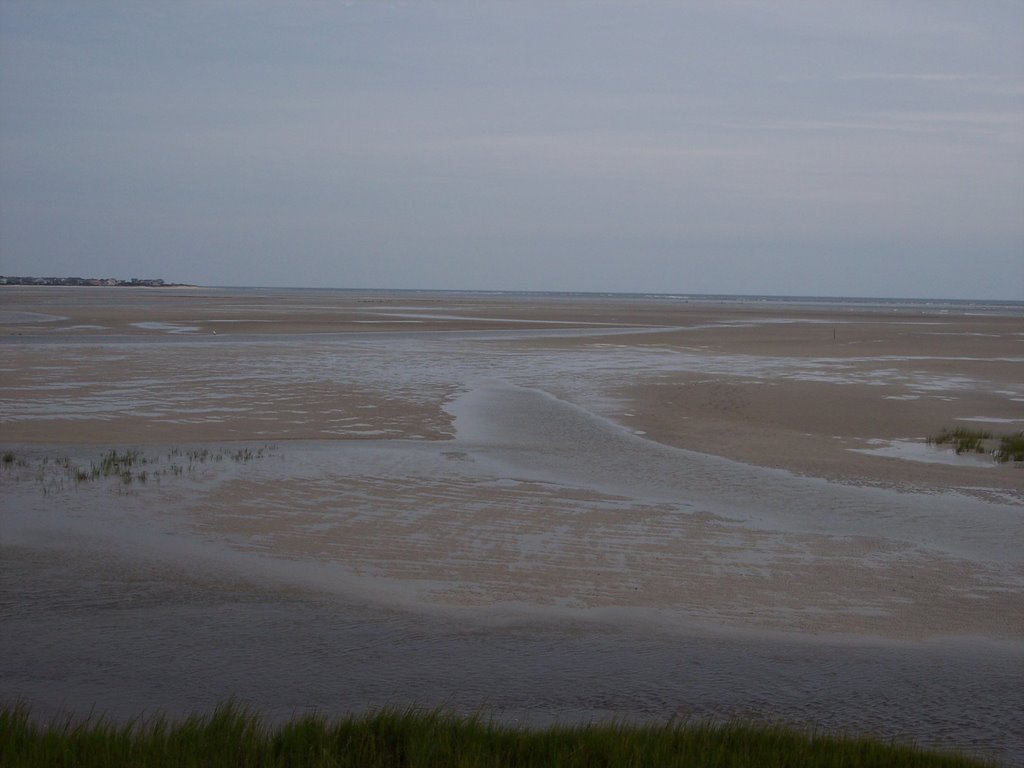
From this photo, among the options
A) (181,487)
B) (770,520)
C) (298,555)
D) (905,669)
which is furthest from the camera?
(181,487)

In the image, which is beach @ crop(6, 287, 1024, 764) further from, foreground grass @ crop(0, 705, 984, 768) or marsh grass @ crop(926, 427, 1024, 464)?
foreground grass @ crop(0, 705, 984, 768)

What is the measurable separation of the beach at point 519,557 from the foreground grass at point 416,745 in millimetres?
557

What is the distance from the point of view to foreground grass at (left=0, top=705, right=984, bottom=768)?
15.5 ft

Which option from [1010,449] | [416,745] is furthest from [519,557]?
[1010,449]

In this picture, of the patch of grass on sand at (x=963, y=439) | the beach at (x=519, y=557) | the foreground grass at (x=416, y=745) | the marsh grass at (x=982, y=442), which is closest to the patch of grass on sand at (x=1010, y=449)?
the marsh grass at (x=982, y=442)

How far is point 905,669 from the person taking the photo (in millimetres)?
6496

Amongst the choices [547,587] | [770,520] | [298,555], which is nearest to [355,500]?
[298,555]

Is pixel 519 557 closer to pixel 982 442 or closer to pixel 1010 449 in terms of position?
pixel 1010 449

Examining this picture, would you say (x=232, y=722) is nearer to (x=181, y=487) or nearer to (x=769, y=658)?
(x=769, y=658)

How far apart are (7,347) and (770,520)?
2848cm

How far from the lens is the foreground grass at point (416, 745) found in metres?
4.74

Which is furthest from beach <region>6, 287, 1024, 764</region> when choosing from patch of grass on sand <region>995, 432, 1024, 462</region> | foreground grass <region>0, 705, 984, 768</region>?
patch of grass on sand <region>995, 432, 1024, 462</region>

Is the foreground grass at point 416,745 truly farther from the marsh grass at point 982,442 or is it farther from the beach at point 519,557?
the marsh grass at point 982,442

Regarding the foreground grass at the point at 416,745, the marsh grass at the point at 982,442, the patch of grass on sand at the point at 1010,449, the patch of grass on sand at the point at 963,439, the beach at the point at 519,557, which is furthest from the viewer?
the patch of grass on sand at the point at 963,439
